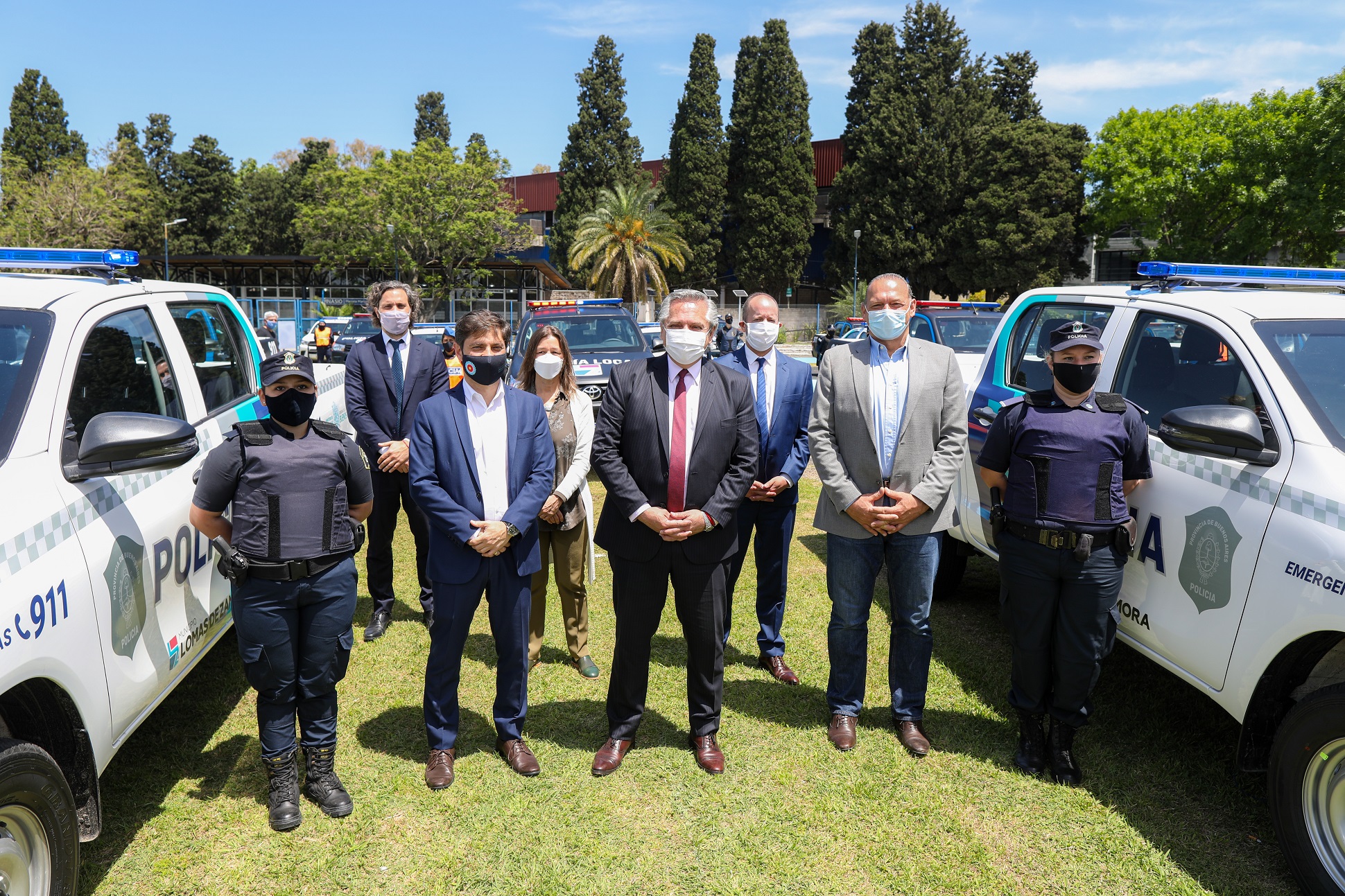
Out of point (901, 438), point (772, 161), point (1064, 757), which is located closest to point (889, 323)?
point (901, 438)

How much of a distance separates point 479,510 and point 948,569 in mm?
3717

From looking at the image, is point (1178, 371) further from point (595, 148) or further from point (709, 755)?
point (595, 148)

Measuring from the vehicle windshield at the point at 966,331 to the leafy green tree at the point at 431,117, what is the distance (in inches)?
2322

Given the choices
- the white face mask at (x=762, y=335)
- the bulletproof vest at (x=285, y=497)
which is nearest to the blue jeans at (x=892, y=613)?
the white face mask at (x=762, y=335)

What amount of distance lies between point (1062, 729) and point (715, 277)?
4766 centimetres

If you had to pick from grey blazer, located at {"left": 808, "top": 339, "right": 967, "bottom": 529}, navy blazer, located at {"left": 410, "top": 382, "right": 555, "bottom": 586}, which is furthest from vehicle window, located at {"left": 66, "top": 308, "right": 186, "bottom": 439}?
grey blazer, located at {"left": 808, "top": 339, "right": 967, "bottom": 529}

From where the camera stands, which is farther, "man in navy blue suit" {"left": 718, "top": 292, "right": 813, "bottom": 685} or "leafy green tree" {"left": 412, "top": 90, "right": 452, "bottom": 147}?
"leafy green tree" {"left": 412, "top": 90, "right": 452, "bottom": 147}

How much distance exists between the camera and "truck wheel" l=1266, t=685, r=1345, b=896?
279cm

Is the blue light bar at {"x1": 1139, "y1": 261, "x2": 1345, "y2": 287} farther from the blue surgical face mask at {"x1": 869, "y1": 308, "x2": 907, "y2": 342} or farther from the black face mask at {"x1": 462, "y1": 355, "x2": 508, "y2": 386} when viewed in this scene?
the black face mask at {"x1": 462, "y1": 355, "x2": 508, "y2": 386}

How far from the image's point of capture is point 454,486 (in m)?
3.71

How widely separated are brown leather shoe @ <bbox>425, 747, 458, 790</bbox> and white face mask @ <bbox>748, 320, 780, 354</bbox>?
2.65 metres

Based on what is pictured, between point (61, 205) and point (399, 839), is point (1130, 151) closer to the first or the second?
point (399, 839)

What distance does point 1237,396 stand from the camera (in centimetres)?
350

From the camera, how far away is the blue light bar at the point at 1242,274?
428cm
